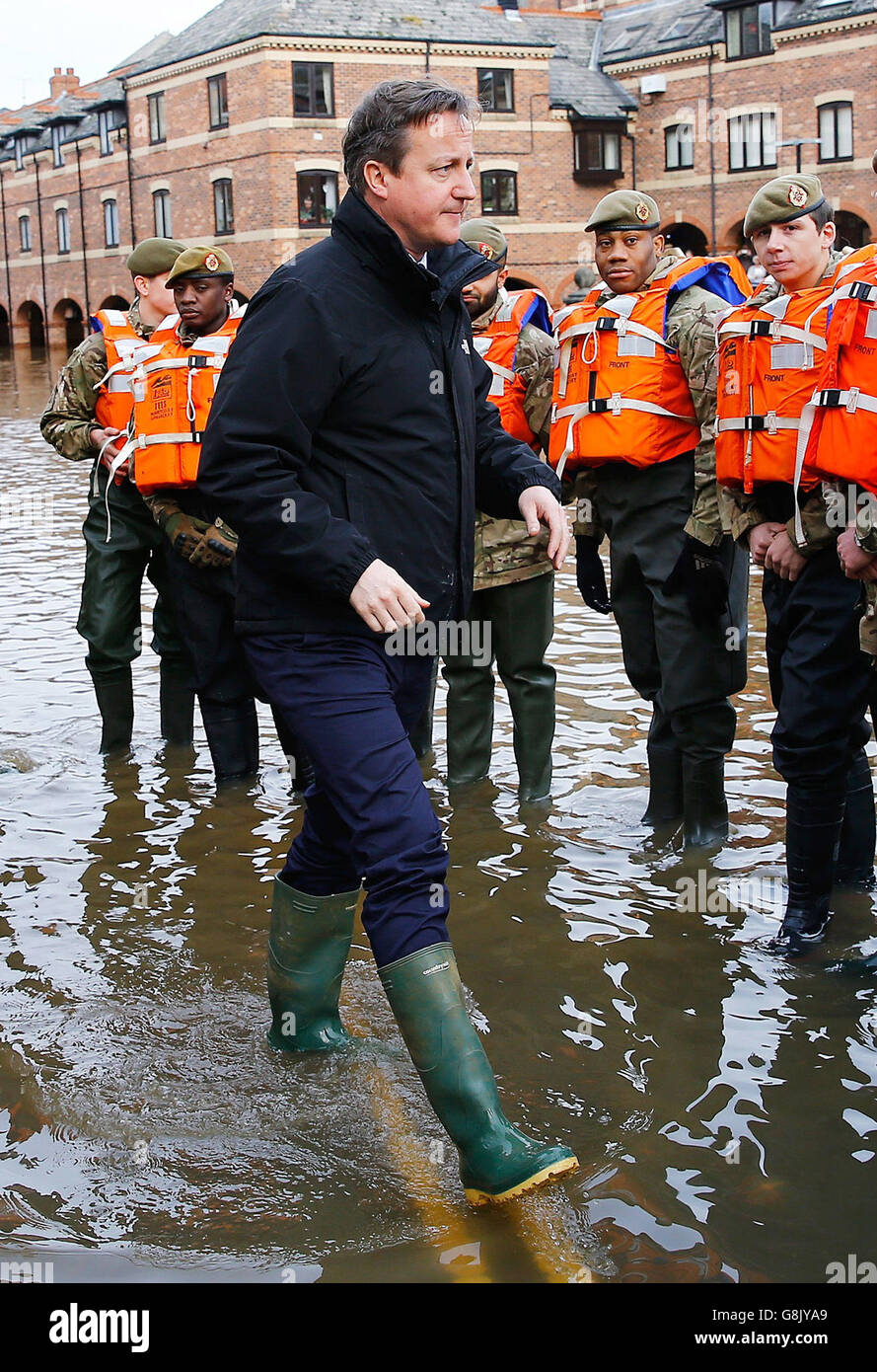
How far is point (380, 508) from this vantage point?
12.0 feet

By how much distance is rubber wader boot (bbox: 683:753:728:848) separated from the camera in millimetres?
5891

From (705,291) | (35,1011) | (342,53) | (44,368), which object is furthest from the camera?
(44,368)

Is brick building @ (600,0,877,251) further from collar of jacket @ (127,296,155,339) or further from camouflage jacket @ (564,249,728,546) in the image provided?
camouflage jacket @ (564,249,728,546)

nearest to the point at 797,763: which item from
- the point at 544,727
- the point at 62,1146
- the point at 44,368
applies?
the point at 544,727

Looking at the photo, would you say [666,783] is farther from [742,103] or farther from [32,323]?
[32,323]

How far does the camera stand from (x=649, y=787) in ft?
Result: 21.5

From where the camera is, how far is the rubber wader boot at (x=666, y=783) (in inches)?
244

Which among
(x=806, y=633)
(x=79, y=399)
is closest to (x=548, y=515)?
(x=806, y=633)

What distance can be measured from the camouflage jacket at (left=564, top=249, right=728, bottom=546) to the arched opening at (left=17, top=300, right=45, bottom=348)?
5834 cm

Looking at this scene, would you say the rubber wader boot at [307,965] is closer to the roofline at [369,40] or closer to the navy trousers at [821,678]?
the navy trousers at [821,678]

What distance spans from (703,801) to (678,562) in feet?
3.22

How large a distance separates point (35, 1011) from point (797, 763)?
2560 mm

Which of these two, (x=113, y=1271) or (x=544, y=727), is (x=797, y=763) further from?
(x=113, y=1271)

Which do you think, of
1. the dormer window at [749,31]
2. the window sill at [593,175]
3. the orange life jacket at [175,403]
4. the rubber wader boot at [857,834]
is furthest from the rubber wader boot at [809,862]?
the window sill at [593,175]
